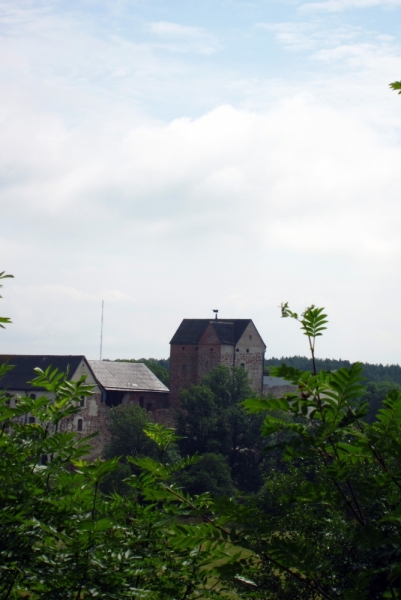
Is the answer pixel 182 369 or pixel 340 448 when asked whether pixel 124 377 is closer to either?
pixel 182 369

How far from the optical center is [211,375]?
55156 millimetres

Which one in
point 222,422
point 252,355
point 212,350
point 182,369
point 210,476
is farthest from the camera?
point 252,355

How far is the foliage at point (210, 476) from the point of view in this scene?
153 feet

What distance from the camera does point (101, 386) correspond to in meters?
53.7

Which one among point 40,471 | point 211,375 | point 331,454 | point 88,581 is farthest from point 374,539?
point 211,375

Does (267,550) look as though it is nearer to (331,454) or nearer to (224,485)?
(331,454)

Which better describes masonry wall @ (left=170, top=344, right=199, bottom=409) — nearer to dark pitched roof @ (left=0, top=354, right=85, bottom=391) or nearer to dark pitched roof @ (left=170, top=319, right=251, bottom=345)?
dark pitched roof @ (left=170, top=319, right=251, bottom=345)

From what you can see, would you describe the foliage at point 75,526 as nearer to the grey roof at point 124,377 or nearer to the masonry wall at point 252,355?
the grey roof at point 124,377

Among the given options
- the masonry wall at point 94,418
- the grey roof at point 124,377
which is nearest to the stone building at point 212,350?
the grey roof at point 124,377

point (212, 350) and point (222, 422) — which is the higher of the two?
point (212, 350)

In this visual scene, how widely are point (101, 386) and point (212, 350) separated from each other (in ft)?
27.6

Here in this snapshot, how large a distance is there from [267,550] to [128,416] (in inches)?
1913

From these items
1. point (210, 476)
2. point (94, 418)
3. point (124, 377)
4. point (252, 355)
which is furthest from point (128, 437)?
point (252, 355)

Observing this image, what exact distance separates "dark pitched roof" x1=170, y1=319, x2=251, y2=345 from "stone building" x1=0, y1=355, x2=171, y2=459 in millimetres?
3871
